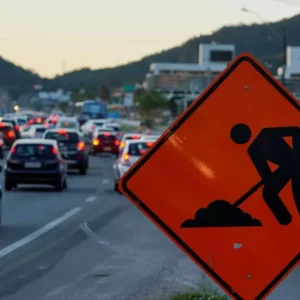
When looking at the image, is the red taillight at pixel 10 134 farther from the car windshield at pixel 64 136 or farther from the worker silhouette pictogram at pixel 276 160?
the worker silhouette pictogram at pixel 276 160

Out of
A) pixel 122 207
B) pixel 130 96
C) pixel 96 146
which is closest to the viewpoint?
pixel 122 207

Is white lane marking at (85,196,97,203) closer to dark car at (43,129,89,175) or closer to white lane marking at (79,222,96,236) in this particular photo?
white lane marking at (79,222,96,236)

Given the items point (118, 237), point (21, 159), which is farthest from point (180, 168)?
point (21, 159)

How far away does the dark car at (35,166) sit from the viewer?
94.2ft

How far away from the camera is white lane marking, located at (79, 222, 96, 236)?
17.7 m

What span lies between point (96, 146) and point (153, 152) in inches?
1991

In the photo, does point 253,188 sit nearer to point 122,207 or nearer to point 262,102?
point 262,102

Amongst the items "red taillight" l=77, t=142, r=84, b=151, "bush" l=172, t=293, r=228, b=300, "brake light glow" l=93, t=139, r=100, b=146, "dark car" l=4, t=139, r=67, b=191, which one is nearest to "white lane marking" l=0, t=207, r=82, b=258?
"bush" l=172, t=293, r=228, b=300

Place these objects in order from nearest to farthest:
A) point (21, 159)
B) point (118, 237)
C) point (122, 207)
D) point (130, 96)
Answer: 1. point (118, 237)
2. point (122, 207)
3. point (21, 159)
4. point (130, 96)

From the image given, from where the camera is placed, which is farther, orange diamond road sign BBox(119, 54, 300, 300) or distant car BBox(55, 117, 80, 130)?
distant car BBox(55, 117, 80, 130)

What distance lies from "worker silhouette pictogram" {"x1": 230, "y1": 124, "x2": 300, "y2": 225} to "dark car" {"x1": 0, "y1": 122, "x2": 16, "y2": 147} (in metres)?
53.4

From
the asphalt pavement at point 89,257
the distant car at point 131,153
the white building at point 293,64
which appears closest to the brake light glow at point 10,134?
the distant car at point 131,153

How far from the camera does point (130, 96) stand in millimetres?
169125

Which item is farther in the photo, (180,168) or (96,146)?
(96,146)
